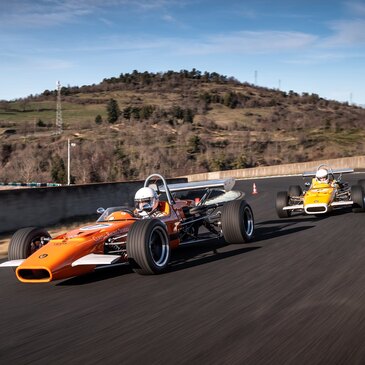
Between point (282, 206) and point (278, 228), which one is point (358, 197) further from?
point (278, 228)

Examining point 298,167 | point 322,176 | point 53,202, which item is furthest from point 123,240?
point 298,167

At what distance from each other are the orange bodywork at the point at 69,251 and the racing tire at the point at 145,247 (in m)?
0.47

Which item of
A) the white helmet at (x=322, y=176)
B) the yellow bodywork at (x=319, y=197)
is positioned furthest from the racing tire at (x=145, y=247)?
the white helmet at (x=322, y=176)

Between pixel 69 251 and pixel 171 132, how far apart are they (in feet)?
293

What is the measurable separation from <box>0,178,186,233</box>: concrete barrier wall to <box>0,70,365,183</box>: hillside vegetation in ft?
126

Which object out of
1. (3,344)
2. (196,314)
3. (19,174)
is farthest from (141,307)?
(19,174)

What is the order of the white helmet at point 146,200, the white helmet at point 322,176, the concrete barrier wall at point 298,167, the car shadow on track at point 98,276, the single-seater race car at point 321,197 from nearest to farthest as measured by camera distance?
the car shadow on track at point 98,276 → the white helmet at point 146,200 → the single-seater race car at point 321,197 → the white helmet at point 322,176 → the concrete barrier wall at point 298,167

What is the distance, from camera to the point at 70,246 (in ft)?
25.1

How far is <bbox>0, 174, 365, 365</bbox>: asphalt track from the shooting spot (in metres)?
4.62

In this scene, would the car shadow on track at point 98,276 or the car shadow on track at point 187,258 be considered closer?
the car shadow on track at point 98,276

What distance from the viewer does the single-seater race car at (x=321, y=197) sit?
46.3ft

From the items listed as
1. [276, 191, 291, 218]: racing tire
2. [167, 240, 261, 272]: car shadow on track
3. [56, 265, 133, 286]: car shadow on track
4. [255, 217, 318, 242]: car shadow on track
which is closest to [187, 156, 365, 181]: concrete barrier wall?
[276, 191, 291, 218]: racing tire

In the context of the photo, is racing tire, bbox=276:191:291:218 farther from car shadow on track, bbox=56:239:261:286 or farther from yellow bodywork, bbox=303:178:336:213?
car shadow on track, bbox=56:239:261:286

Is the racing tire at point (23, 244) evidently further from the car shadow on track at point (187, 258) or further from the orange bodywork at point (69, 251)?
the car shadow on track at point (187, 258)
